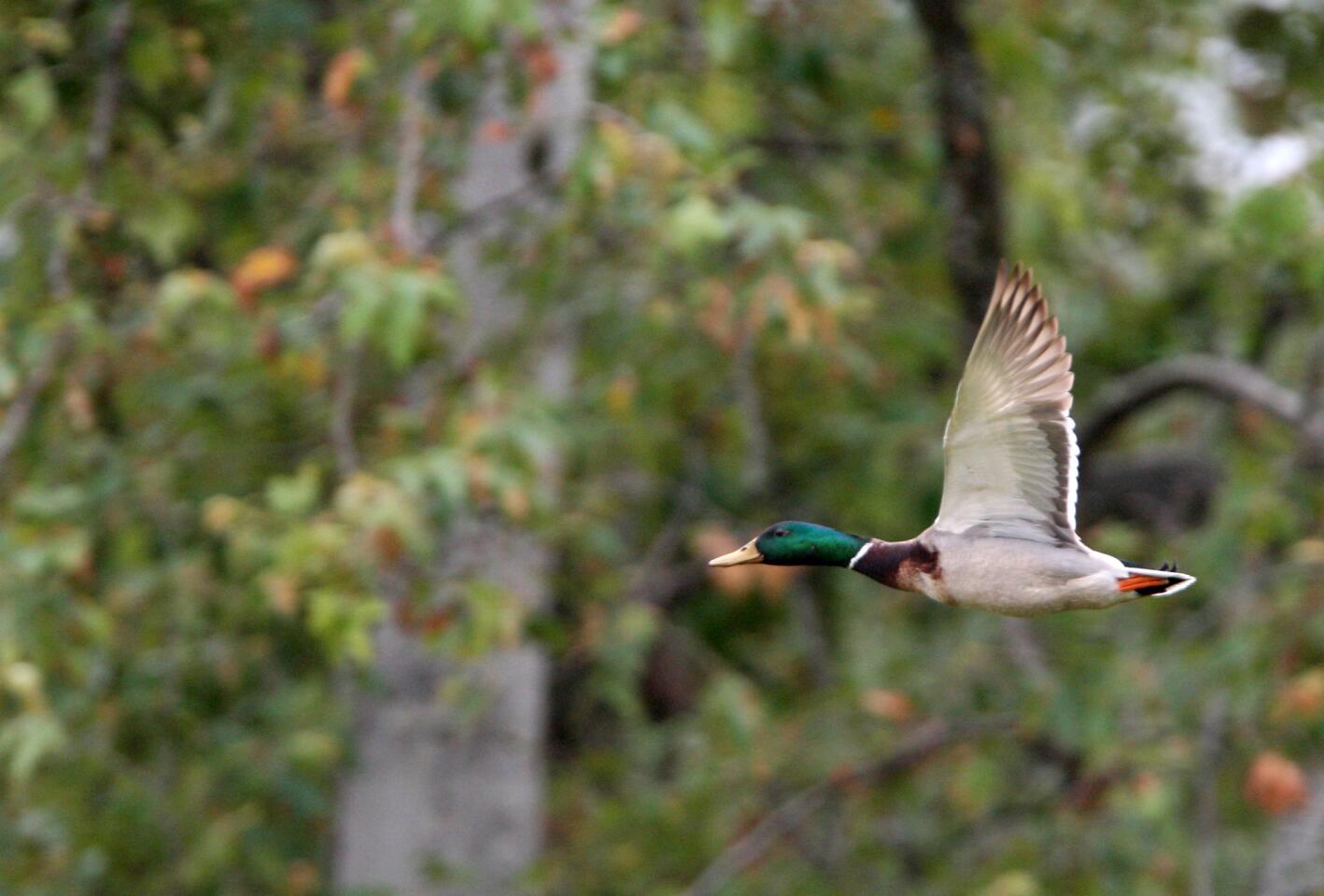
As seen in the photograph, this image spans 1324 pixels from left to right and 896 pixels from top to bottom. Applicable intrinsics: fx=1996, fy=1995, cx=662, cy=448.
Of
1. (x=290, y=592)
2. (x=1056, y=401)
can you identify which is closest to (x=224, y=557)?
(x=290, y=592)

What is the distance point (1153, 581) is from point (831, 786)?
3.42m

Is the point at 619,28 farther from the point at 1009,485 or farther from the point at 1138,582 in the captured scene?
the point at 1138,582

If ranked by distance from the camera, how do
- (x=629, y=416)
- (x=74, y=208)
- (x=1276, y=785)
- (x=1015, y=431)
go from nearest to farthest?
1. (x=1015, y=431)
2. (x=1276, y=785)
3. (x=74, y=208)
4. (x=629, y=416)

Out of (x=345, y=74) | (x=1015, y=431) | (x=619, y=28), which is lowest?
(x=345, y=74)

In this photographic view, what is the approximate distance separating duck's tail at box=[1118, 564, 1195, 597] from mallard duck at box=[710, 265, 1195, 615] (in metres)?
0.05

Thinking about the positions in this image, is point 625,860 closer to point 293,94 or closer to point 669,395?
point 669,395

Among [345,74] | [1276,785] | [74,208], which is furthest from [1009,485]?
[74,208]

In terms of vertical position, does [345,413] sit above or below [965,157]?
below

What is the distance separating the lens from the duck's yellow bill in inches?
151

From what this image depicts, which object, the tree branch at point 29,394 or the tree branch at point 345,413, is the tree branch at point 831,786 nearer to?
the tree branch at point 345,413

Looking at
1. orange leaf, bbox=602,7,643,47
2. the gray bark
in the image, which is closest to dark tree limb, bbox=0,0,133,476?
the gray bark

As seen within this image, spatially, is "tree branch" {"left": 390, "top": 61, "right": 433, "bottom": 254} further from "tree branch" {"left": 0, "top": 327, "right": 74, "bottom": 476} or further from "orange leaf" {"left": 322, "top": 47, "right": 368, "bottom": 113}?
"tree branch" {"left": 0, "top": 327, "right": 74, "bottom": 476}

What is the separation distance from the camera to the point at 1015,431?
363 cm

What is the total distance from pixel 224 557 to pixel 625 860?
5.95ft
